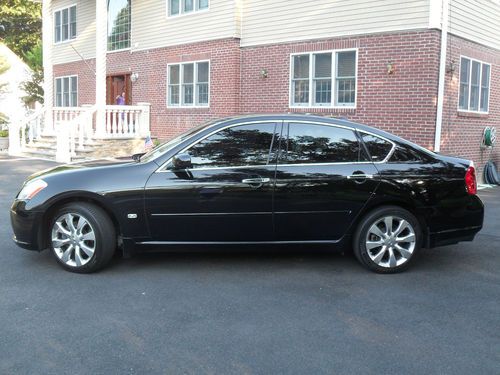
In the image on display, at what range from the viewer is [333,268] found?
19.3ft

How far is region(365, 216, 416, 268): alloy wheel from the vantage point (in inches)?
223

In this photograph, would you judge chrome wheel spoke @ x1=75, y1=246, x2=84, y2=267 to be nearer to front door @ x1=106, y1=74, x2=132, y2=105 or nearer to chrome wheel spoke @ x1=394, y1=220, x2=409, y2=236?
chrome wheel spoke @ x1=394, y1=220, x2=409, y2=236

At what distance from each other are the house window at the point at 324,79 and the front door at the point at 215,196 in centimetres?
814

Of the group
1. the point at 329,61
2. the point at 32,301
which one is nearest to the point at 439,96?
the point at 329,61

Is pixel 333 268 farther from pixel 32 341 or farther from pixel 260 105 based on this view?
pixel 260 105

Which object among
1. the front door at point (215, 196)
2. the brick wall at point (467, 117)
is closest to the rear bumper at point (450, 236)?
the front door at point (215, 196)

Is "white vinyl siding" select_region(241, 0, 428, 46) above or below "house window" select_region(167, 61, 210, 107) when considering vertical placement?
above

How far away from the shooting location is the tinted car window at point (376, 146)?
577 centimetres

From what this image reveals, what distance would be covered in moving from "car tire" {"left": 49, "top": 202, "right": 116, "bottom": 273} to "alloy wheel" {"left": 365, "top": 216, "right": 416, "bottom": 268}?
260 cm

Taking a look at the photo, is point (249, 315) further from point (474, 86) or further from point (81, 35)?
point (81, 35)

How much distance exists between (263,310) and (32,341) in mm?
1772

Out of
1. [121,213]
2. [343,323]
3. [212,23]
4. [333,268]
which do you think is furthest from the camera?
[212,23]

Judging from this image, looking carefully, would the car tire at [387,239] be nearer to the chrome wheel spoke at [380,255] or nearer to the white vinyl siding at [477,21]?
the chrome wheel spoke at [380,255]

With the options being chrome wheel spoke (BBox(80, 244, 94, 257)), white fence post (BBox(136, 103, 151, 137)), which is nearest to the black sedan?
chrome wheel spoke (BBox(80, 244, 94, 257))
